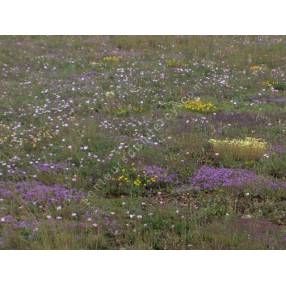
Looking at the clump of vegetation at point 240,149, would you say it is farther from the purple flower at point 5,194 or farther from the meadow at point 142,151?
the purple flower at point 5,194

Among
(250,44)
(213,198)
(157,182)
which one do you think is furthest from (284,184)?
(250,44)

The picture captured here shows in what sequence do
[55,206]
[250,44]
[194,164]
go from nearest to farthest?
[55,206] → [194,164] → [250,44]

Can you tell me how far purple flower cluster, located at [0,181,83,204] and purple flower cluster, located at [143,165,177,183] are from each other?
1.51 metres

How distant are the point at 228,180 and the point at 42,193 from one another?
353cm

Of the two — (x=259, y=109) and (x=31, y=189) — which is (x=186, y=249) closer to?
(x=31, y=189)

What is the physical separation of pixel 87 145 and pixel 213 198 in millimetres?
3629

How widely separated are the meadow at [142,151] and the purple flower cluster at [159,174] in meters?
0.02

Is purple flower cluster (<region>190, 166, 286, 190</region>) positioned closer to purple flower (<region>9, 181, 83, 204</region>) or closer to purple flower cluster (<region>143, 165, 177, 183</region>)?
purple flower cluster (<region>143, 165, 177, 183</region>)

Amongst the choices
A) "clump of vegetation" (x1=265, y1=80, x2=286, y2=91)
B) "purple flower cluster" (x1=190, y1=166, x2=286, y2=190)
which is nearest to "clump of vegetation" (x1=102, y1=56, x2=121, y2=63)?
"clump of vegetation" (x1=265, y1=80, x2=286, y2=91)

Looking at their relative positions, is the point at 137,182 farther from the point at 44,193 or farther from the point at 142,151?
the point at 44,193

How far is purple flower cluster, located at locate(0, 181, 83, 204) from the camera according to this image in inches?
344


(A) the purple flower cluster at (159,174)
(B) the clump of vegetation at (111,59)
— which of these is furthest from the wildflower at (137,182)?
(B) the clump of vegetation at (111,59)

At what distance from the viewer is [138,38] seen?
72.2ft

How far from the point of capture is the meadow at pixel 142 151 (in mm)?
7810
